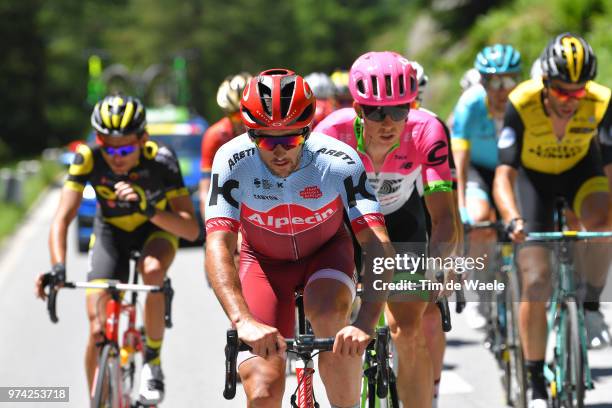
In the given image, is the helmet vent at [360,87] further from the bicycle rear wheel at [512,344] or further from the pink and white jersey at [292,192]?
the bicycle rear wheel at [512,344]

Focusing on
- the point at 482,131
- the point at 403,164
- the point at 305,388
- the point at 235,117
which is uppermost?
the point at 235,117

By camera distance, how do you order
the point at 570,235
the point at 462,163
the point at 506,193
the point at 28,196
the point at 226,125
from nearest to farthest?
the point at 570,235 < the point at 506,193 < the point at 462,163 < the point at 226,125 < the point at 28,196

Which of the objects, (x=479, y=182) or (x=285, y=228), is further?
(x=479, y=182)

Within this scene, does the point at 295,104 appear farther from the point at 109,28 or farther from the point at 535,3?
the point at 109,28

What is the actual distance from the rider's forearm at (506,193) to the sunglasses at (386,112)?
1.23 m

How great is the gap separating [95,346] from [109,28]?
261 ft

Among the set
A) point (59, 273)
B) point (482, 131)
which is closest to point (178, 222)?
point (59, 273)

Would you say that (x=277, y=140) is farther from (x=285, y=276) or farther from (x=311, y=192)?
(x=285, y=276)

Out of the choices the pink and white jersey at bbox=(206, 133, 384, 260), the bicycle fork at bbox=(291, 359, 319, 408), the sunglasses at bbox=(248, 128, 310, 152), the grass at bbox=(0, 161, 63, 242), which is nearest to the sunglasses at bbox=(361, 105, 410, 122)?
the pink and white jersey at bbox=(206, 133, 384, 260)

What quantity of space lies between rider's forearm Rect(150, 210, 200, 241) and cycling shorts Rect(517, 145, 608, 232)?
6.66ft

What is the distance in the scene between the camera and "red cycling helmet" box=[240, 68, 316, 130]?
4.53m

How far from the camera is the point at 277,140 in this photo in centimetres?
458

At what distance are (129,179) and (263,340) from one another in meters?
2.98

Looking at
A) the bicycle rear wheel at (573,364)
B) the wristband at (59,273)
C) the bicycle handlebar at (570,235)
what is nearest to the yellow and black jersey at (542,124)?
the bicycle handlebar at (570,235)
